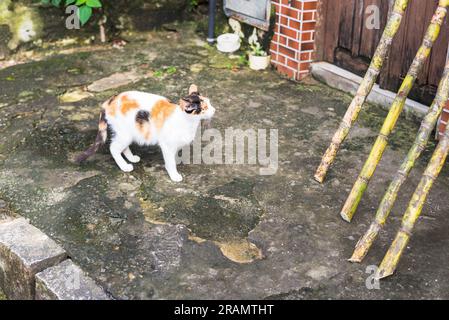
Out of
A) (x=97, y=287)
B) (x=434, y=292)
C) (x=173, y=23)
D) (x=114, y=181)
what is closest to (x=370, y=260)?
(x=434, y=292)

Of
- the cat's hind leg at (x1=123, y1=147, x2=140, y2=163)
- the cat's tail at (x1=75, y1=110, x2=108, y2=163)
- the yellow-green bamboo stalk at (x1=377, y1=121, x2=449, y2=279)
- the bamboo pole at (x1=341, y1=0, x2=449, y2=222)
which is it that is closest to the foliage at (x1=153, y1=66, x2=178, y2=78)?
the cat's hind leg at (x1=123, y1=147, x2=140, y2=163)

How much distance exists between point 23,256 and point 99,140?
1168 mm

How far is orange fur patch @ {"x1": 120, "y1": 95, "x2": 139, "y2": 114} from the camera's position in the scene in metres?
4.00

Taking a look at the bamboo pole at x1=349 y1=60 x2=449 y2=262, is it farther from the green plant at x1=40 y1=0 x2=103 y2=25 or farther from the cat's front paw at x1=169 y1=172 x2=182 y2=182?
the green plant at x1=40 y1=0 x2=103 y2=25

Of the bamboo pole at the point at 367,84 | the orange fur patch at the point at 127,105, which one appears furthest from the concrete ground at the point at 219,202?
the orange fur patch at the point at 127,105

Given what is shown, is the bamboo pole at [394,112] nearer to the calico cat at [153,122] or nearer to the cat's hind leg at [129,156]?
the calico cat at [153,122]

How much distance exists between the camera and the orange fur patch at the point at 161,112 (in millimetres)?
3932

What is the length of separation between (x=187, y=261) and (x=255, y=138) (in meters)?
1.60

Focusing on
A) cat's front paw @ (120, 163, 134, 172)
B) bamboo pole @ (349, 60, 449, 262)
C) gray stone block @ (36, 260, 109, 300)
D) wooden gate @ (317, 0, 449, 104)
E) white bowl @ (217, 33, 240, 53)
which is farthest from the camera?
white bowl @ (217, 33, 240, 53)

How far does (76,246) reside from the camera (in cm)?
345

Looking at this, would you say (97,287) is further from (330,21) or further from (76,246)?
(330,21)

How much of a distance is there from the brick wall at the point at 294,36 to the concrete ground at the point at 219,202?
0.22m

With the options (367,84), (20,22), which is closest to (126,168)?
(367,84)

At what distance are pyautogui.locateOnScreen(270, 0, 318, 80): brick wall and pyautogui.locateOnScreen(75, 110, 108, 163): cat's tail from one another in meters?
2.30
